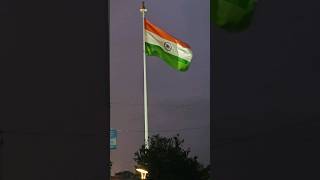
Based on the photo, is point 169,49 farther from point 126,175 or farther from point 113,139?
point 126,175

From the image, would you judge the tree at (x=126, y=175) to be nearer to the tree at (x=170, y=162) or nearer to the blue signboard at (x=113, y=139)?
the blue signboard at (x=113, y=139)

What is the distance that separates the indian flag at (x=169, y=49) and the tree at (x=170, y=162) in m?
6.55

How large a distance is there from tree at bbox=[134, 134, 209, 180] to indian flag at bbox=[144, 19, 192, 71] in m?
6.55

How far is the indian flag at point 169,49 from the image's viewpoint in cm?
1684

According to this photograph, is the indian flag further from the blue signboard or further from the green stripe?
the blue signboard

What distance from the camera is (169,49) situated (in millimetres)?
17125
